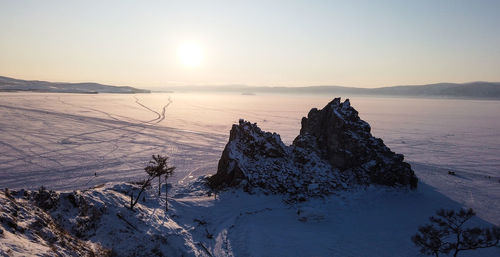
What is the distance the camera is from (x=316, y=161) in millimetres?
37000

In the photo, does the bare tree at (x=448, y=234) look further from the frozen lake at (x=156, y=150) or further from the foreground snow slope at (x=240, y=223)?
the frozen lake at (x=156, y=150)

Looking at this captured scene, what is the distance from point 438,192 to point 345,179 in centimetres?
1184

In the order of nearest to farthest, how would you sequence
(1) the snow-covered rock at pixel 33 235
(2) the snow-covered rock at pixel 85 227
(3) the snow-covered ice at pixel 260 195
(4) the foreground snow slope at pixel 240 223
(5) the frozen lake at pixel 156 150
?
(1) the snow-covered rock at pixel 33 235
(2) the snow-covered rock at pixel 85 227
(4) the foreground snow slope at pixel 240 223
(3) the snow-covered ice at pixel 260 195
(5) the frozen lake at pixel 156 150

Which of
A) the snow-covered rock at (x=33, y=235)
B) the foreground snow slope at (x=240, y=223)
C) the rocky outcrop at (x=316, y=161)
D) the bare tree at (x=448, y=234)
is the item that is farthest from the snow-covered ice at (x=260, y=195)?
the snow-covered rock at (x=33, y=235)

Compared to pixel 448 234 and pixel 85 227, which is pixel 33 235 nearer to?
pixel 85 227

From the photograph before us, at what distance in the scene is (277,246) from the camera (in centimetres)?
2281

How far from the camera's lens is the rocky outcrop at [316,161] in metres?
33.4

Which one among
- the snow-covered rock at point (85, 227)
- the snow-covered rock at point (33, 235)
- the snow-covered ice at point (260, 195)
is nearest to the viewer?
the snow-covered rock at point (33, 235)

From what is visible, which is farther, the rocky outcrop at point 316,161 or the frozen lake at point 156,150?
the frozen lake at point 156,150

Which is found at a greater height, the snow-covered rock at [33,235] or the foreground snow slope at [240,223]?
the snow-covered rock at [33,235]

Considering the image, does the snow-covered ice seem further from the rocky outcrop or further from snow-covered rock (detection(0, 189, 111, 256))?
snow-covered rock (detection(0, 189, 111, 256))

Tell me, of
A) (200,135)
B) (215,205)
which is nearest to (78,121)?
(200,135)

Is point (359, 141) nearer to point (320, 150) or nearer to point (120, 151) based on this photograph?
point (320, 150)

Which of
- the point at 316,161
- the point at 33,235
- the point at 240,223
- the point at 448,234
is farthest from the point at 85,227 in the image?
the point at 316,161
